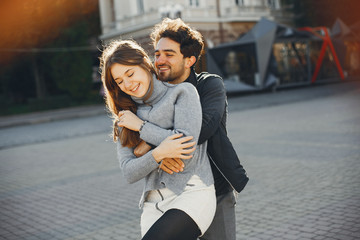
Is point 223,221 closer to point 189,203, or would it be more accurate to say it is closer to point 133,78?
point 189,203

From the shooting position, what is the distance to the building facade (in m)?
29.0

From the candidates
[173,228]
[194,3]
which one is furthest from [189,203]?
[194,3]

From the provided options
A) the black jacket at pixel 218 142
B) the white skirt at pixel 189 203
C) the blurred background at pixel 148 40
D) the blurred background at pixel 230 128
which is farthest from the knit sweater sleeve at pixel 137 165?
the blurred background at pixel 148 40

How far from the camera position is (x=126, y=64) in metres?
2.17

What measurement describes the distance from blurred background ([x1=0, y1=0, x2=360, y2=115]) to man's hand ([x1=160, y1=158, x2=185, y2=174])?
72.6 ft

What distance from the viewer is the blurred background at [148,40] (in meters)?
25.5

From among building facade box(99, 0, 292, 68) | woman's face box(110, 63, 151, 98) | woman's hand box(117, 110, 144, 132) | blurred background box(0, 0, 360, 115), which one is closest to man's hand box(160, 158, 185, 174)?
woman's hand box(117, 110, 144, 132)

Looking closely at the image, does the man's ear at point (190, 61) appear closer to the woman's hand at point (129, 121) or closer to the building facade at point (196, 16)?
the woman's hand at point (129, 121)

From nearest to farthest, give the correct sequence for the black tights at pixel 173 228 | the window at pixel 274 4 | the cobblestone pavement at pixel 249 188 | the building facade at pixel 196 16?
the black tights at pixel 173 228 → the cobblestone pavement at pixel 249 188 → the building facade at pixel 196 16 → the window at pixel 274 4

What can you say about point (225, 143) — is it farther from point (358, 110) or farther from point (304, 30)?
point (304, 30)

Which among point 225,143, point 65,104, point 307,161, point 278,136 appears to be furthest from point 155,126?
point 65,104

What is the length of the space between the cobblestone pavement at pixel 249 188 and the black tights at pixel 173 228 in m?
2.10

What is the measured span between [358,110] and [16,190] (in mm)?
9826

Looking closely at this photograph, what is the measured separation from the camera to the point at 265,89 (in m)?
26.3
